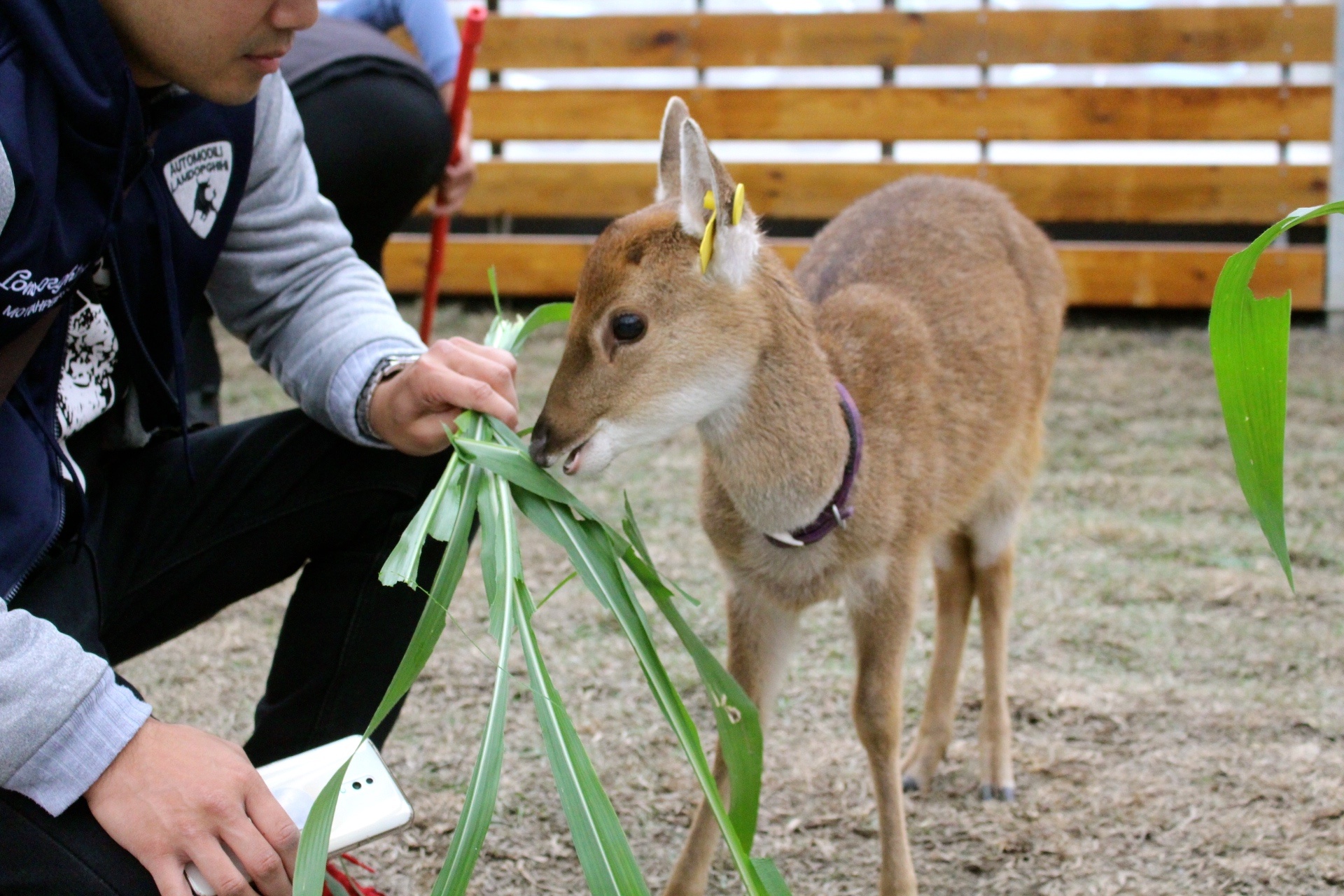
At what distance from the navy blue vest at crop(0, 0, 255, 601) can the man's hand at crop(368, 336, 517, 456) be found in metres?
0.30

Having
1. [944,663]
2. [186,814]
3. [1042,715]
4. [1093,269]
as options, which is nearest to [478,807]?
[186,814]

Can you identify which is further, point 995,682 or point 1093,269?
point 1093,269

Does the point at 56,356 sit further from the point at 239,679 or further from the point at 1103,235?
the point at 1103,235

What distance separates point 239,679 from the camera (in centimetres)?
312

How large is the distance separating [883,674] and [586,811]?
0.91 meters

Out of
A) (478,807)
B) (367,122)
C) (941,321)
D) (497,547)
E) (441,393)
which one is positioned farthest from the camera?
(367,122)

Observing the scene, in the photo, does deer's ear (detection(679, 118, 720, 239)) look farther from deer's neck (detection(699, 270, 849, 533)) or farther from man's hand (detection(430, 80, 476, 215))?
man's hand (detection(430, 80, 476, 215))

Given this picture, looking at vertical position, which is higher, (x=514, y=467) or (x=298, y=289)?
(x=298, y=289)

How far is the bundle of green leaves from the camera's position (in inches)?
59.6

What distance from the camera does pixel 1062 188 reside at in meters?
6.43

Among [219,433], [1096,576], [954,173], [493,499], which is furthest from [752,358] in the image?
[954,173]

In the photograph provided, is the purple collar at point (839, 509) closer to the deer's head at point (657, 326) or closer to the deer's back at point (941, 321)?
the deer's back at point (941, 321)

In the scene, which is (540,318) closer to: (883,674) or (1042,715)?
(883,674)

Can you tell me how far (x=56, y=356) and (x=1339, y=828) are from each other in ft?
7.20
